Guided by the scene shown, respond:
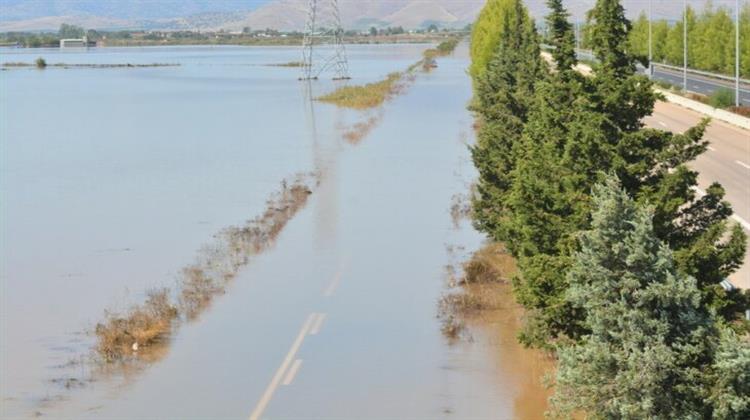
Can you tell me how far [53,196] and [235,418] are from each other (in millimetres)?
22221

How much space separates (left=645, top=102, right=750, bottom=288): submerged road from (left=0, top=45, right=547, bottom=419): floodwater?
5.44 metres

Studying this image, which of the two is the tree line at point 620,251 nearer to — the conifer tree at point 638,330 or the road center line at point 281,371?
the conifer tree at point 638,330

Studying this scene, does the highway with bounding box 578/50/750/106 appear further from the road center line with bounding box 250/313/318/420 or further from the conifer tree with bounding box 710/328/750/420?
the conifer tree with bounding box 710/328/750/420

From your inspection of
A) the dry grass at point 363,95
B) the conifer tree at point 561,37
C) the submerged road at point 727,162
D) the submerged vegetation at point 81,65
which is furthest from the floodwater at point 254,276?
the submerged vegetation at point 81,65

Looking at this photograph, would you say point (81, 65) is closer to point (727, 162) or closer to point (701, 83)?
point (701, 83)

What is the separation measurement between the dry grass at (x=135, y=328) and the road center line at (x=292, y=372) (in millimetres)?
2551

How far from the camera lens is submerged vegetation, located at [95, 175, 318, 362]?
20016 millimetres

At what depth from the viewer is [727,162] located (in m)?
34.8

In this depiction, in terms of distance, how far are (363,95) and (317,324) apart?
57909mm

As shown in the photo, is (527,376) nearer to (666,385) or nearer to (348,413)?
(348,413)

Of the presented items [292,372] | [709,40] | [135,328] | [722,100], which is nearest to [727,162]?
[722,100]

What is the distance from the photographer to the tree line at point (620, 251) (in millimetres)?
11031

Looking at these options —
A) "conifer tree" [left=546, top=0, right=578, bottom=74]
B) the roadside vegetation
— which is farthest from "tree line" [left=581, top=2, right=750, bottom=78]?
"conifer tree" [left=546, top=0, right=578, bottom=74]

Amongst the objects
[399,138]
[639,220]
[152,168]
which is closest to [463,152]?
[399,138]
